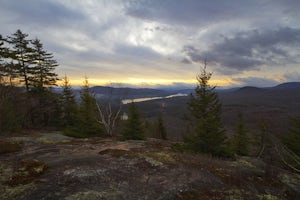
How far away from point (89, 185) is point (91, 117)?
1825 centimetres

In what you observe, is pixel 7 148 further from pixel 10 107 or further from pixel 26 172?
pixel 10 107

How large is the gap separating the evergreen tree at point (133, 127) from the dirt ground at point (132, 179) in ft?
38.2

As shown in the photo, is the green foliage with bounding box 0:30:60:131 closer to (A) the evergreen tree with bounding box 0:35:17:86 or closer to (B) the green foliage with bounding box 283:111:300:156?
(A) the evergreen tree with bounding box 0:35:17:86

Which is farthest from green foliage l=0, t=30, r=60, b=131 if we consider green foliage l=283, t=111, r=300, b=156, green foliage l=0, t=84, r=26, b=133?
green foliage l=283, t=111, r=300, b=156

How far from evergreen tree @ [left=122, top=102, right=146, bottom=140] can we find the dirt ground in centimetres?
1166

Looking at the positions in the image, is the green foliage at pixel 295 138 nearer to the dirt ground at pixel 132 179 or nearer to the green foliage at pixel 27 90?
the dirt ground at pixel 132 179

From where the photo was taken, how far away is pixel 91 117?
82.8 feet

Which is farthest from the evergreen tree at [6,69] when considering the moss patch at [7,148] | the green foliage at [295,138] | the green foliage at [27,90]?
the green foliage at [295,138]

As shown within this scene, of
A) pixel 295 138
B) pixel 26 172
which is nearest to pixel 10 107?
pixel 26 172

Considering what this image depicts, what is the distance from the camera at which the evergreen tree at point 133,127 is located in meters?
23.3

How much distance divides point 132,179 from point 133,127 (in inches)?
600

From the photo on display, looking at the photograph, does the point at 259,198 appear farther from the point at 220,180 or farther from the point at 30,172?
the point at 30,172

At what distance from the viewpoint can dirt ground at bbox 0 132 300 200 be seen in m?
7.28

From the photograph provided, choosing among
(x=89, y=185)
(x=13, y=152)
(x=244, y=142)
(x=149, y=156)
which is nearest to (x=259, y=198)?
(x=149, y=156)
